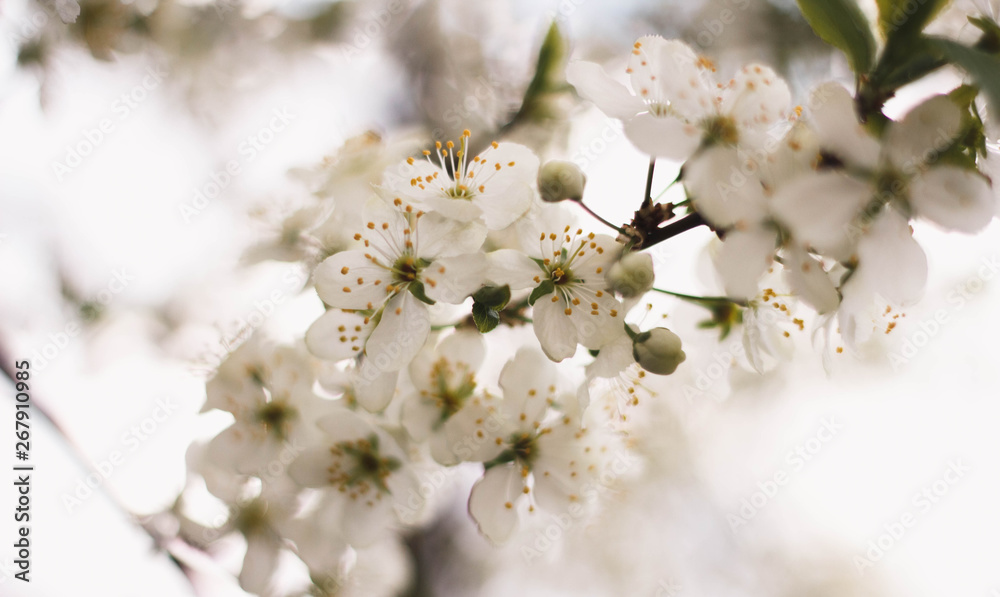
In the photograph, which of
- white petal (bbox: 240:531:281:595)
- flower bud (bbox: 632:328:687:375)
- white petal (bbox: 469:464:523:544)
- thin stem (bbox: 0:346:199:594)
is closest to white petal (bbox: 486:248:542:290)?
flower bud (bbox: 632:328:687:375)

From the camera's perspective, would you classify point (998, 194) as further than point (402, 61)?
No

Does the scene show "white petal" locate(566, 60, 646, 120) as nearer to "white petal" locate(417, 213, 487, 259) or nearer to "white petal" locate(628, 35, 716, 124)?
"white petal" locate(628, 35, 716, 124)

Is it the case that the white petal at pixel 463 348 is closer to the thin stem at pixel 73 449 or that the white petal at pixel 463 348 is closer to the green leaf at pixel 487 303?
the green leaf at pixel 487 303

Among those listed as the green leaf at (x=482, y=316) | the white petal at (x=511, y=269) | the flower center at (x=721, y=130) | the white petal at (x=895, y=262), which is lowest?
the green leaf at (x=482, y=316)

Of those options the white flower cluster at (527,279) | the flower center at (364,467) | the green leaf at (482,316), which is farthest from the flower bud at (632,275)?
the flower center at (364,467)

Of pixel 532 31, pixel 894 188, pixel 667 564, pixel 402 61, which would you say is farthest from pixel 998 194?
pixel 667 564

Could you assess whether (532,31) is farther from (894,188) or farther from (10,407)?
(10,407)
